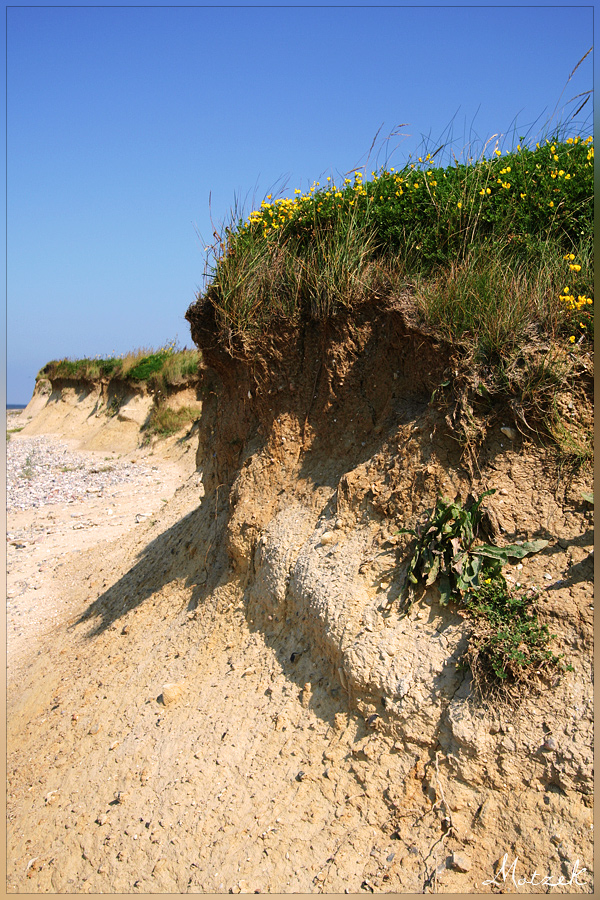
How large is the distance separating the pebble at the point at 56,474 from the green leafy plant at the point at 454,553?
460 inches

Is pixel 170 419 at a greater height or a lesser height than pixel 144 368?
lesser

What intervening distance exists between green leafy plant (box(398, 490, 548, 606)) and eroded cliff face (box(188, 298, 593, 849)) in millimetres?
97

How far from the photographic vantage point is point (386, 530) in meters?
4.14

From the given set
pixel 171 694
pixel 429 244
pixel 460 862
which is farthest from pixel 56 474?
pixel 460 862

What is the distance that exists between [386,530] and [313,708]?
4.17ft

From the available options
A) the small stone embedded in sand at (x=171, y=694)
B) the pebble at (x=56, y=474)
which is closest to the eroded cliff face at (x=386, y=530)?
the small stone embedded in sand at (x=171, y=694)

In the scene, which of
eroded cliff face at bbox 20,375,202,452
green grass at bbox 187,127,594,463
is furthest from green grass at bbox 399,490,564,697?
eroded cliff face at bbox 20,375,202,452

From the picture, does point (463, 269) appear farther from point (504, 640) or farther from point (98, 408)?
point (98, 408)

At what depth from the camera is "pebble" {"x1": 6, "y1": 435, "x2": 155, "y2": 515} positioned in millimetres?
14312

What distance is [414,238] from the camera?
501 centimetres

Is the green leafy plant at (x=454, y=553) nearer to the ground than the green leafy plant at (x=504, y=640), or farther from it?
farther from it

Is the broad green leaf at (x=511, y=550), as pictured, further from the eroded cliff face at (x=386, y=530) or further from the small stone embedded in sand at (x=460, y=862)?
the small stone embedded in sand at (x=460, y=862)

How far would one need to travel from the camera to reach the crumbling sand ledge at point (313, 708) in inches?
121
